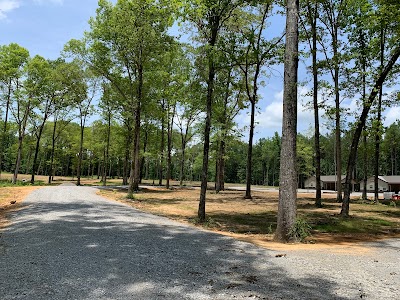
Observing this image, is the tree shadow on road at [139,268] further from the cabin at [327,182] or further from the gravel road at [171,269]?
the cabin at [327,182]

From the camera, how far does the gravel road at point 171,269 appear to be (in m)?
4.34

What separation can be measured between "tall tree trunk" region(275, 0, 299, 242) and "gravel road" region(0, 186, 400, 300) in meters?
2.19

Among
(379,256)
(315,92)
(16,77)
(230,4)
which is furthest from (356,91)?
(16,77)

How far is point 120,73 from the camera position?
27.6 m

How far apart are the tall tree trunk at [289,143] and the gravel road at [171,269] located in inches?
86.3

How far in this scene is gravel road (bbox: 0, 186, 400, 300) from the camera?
14.2 ft

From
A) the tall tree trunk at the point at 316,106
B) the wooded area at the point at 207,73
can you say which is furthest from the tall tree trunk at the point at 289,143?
the tall tree trunk at the point at 316,106

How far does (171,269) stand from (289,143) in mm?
6034

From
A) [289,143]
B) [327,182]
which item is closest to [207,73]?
[289,143]

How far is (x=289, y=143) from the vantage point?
984 centimetres

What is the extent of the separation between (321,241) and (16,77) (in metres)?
36.9

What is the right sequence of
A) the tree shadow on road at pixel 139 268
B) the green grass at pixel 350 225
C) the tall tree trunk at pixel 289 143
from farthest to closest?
1. the green grass at pixel 350 225
2. the tall tree trunk at pixel 289 143
3. the tree shadow on road at pixel 139 268

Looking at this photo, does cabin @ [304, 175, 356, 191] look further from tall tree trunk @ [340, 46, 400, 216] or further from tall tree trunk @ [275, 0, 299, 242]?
tall tree trunk @ [275, 0, 299, 242]

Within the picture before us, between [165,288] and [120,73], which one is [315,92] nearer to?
[120,73]
